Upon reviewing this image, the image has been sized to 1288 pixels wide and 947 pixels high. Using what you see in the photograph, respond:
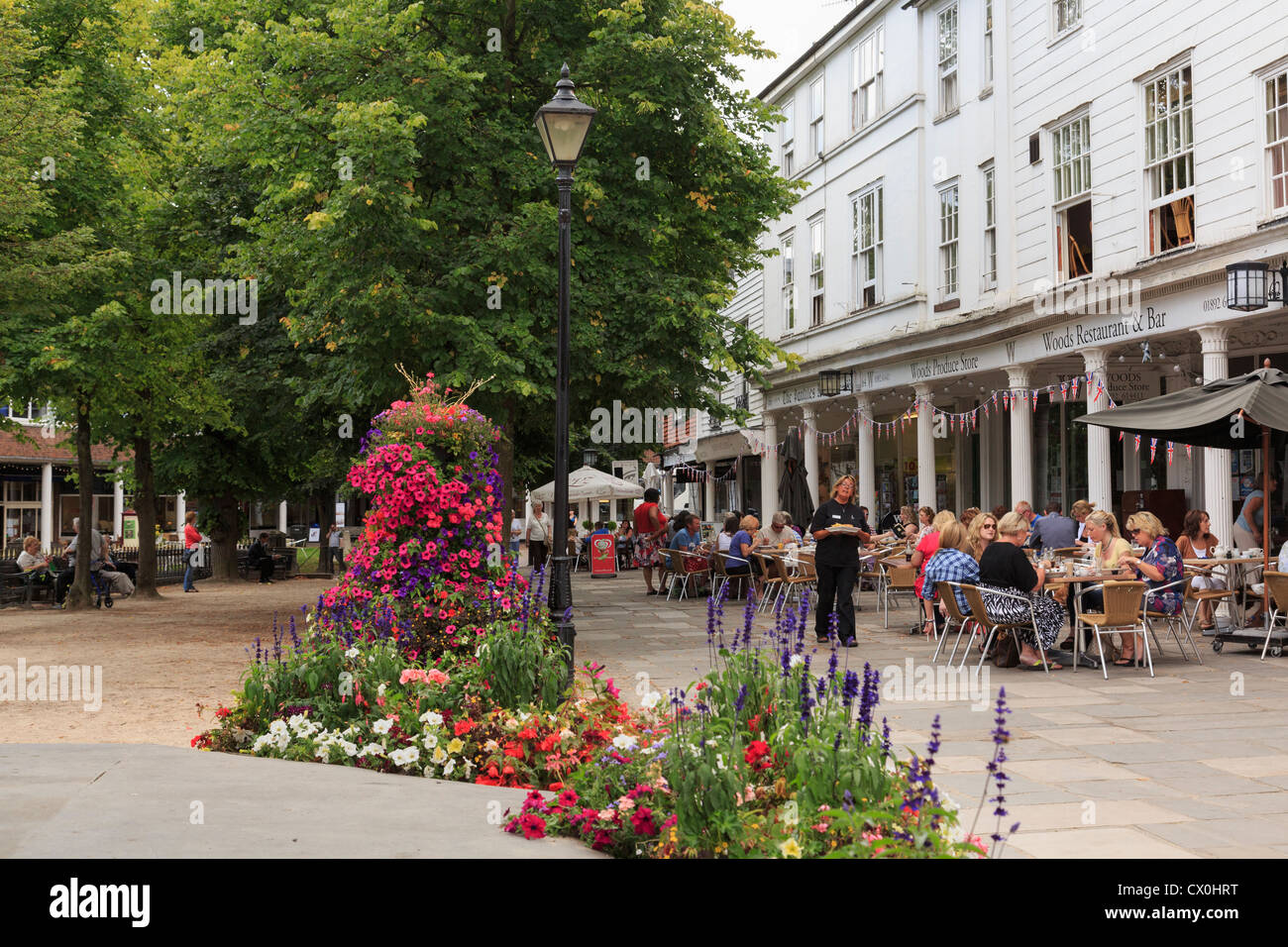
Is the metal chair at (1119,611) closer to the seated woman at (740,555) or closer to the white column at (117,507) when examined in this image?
the seated woman at (740,555)

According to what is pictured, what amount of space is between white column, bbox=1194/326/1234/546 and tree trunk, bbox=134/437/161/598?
19260 millimetres

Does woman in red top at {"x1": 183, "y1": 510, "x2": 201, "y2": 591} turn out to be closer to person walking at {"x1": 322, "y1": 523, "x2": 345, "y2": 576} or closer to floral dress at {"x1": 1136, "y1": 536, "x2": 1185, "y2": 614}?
person walking at {"x1": 322, "y1": 523, "x2": 345, "y2": 576}

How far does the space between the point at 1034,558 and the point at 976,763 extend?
833cm

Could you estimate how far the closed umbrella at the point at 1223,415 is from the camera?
1203 cm

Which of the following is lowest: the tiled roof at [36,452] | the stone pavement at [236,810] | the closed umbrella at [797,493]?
the stone pavement at [236,810]

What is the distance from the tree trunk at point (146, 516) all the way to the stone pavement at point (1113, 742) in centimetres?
1415

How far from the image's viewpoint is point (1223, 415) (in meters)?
12.0

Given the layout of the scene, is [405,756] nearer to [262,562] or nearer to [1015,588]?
[1015,588]

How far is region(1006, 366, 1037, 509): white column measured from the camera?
21453 mm

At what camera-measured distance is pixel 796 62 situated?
31.4m

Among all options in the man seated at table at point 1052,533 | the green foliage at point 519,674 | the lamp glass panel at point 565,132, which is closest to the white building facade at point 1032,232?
the man seated at table at point 1052,533

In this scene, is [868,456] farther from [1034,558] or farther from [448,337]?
[448,337]

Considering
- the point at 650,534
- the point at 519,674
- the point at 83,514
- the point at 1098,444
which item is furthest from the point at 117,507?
the point at 519,674
